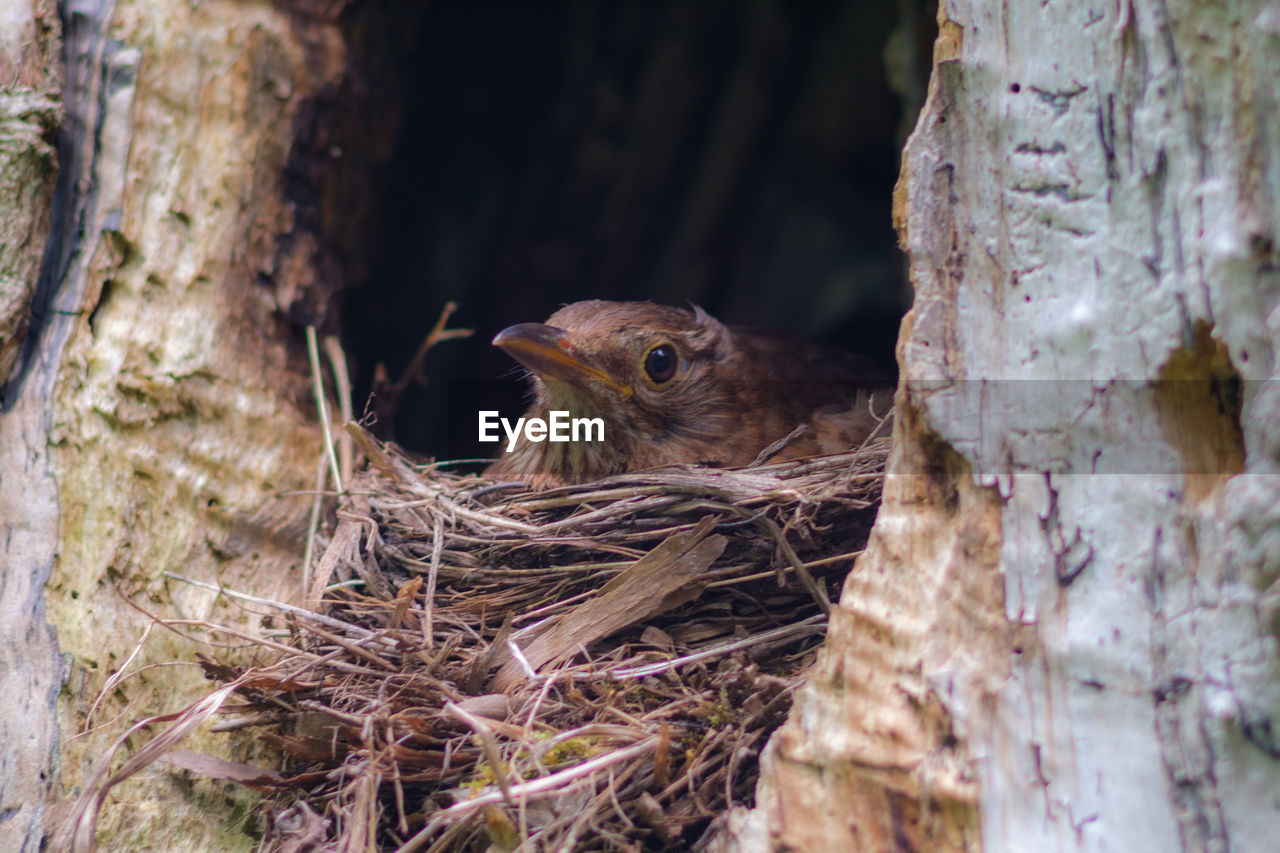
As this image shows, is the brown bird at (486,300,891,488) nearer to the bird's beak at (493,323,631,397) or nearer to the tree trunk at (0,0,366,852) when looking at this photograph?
the bird's beak at (493,323,631,397)

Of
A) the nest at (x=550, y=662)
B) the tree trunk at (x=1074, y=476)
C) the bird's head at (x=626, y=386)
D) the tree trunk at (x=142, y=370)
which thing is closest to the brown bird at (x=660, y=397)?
the bird's head at (x=626, y=386)

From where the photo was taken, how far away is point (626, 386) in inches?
125

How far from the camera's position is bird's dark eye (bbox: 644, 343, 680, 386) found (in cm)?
320

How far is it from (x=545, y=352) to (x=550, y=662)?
3.25 ft

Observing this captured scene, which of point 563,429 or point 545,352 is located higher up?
point 545,352

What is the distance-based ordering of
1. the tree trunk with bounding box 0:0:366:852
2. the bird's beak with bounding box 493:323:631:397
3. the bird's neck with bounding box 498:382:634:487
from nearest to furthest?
the tree trunk with bounding box 0:0:366:852, the bird's beak with bounding box 493:323:631:397, the bird's neck with bounding box 498:382:634:487

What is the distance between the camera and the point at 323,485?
3.01 meters

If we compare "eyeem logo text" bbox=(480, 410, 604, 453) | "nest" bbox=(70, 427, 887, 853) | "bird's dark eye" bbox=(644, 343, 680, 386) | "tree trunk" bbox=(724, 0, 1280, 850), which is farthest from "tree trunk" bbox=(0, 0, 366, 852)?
"tree trunk" bbox=(724, 0, 1280, 850)

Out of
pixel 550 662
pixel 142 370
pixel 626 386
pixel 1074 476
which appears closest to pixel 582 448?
pixel 626 386

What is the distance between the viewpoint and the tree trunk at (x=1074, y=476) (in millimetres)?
1441

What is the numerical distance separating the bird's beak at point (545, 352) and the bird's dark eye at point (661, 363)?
19 cm

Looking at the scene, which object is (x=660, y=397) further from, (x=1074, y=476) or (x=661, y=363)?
(x=1074, y=476)

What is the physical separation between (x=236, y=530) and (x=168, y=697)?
51cm

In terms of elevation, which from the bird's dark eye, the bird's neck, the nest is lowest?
the nest
